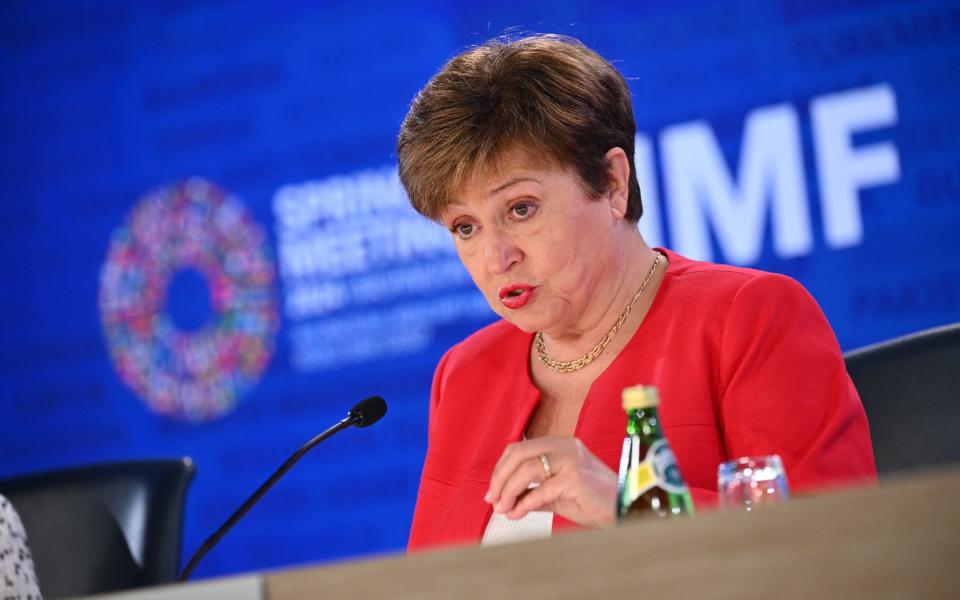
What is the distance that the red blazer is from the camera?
4.80 feet

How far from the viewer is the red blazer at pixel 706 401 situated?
4.80ft

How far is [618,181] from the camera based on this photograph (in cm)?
180

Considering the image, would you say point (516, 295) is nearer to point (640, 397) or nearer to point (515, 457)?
point (515, 457)

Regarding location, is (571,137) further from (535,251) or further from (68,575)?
(68,575)

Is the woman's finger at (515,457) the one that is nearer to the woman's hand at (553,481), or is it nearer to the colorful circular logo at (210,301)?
the woman's hand at (553,481)

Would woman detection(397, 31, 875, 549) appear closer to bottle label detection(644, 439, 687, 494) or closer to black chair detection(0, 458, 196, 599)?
bottle label detection(644, 439, 687, 494)

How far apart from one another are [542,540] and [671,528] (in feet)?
0.25

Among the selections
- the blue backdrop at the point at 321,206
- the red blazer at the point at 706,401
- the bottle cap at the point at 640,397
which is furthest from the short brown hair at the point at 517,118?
the blue backdrop at the point at 321,206

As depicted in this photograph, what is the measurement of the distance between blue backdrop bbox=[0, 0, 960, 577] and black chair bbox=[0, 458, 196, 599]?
155 cm

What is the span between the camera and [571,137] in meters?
1.72

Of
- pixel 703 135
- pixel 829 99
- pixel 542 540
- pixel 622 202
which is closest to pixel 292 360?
pixel 703 135

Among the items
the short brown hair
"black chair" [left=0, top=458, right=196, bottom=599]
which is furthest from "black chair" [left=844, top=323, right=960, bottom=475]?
"black chair" [left=0, top=458, right=196, bottom=599]

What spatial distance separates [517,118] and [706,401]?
0.52 meters

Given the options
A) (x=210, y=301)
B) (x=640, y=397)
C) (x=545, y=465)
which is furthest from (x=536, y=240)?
(x=210, y=301)
